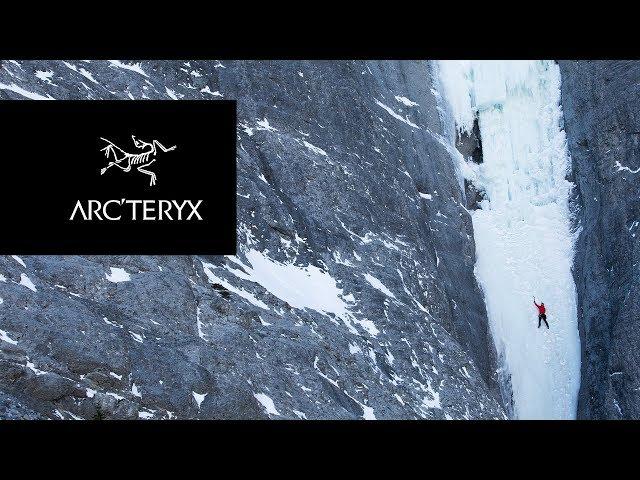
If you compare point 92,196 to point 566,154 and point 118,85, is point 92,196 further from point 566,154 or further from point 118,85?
point 566,154

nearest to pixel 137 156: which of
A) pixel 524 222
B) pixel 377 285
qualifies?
pixel 377 285

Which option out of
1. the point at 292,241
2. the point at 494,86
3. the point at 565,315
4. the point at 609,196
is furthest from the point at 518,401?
the point at 494,86

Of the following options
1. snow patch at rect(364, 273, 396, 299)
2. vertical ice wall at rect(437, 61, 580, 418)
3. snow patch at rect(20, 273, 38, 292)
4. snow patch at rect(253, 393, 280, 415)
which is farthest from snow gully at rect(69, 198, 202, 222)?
vertical ice wall at rect(437, 61, 580, 418)

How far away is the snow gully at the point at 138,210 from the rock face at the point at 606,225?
529 inches

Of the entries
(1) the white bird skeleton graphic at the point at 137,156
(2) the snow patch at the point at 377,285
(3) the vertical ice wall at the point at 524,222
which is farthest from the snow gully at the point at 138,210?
(3) the vertical ice wall at the point at 524,222

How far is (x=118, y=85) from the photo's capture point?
25.3m

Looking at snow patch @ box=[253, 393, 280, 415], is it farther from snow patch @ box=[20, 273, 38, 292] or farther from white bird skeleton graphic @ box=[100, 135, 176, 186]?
white bird skeleton graphic @ box=[100, 135, 176, 186]

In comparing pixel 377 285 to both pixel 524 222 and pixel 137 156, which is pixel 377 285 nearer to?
pixel 137 156

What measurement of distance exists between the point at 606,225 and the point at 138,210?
1601cm

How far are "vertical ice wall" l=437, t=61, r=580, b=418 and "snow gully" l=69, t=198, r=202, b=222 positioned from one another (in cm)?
1271

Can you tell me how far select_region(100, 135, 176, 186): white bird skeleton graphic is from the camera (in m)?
20.9

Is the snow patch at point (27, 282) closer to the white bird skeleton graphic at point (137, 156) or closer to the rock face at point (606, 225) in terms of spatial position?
the white bird skeleton graphic at point (137, 156)

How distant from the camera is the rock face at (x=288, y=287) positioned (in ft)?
57.4

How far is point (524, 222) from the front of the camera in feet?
110
